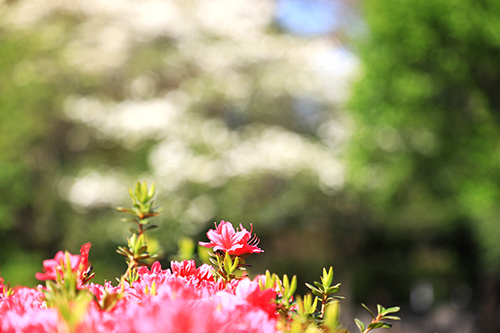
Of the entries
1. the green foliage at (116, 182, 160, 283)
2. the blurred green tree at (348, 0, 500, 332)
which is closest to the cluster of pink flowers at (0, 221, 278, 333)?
the green foliage at (116, 182, 160, 283)

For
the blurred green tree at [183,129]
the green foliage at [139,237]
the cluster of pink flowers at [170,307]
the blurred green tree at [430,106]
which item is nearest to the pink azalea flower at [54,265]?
the cluster of pink flowers at [170,307]

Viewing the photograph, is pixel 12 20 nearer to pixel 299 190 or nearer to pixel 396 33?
pixel 299 190

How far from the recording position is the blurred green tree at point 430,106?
508 centimetres

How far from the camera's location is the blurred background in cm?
546

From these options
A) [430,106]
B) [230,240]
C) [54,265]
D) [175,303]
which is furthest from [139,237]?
[430,106]

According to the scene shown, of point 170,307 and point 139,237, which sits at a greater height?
point 139,237

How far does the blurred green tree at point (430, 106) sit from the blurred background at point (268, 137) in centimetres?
2

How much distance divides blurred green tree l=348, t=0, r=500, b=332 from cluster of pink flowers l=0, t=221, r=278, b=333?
14.8 feet

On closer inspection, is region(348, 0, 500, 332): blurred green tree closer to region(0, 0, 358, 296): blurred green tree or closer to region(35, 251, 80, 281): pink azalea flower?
region(0, 0, 358, 296): blurred green tree

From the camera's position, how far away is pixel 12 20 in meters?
9.29

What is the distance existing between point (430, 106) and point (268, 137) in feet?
11.4

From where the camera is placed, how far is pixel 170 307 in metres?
0.72

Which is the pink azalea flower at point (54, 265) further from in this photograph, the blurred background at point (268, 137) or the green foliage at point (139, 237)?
the blurred background at point (268, 137)

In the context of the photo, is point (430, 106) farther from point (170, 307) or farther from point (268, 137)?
point (170, 307)
